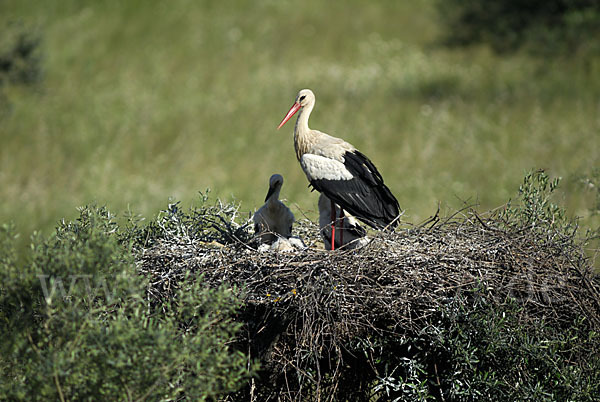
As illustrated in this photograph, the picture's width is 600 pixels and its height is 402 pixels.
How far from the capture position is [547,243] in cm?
527

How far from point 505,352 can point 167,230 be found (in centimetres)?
286

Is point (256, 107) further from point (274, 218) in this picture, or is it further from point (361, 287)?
point (361, 287)

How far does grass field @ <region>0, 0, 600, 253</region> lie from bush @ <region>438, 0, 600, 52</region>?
2.66ft

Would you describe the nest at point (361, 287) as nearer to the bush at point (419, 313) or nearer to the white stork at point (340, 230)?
the bush at point (419, 313)

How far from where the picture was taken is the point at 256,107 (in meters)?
21.1

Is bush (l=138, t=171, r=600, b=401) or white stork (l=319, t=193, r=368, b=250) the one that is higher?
white stork (l=319, t=193, r=368, b=250)

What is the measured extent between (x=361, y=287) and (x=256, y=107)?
16450mm

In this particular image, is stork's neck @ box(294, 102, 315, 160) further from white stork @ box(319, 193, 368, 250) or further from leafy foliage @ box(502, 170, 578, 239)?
leafy foliage @ box(502, 170, 578, 239)

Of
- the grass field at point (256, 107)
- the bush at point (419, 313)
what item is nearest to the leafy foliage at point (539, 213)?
the bush at point (419, 313)

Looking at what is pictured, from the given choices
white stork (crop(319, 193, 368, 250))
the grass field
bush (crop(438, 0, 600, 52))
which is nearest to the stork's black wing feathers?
white stork (crop(319, 193, 368, 250))

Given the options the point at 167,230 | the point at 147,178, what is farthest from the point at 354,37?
the point at 167,230

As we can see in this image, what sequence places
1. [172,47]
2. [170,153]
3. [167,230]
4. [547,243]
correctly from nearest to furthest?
[547,243], [167,230], [170,153], [172,47]

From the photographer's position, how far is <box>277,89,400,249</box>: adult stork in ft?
20.8

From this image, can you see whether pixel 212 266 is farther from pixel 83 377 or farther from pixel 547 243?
pixel 547 243
